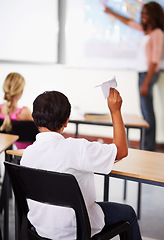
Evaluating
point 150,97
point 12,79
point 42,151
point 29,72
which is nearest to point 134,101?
point 150,97

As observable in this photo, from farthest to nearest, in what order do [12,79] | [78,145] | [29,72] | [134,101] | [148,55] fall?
[29,72] < [134,101] < [148,55] < [12,79] < [78,145]

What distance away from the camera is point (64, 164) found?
67.6 inches

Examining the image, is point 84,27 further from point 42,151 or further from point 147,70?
point 42,151

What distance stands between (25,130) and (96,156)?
156 centimetres

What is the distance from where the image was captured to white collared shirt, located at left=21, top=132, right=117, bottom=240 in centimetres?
171

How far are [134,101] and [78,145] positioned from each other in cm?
411

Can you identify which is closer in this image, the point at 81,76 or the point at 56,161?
the point at 56,161

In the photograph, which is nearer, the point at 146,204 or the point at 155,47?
the point at 146,204

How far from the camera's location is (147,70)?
17.6ft

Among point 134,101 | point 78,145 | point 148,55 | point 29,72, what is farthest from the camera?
point 29,72

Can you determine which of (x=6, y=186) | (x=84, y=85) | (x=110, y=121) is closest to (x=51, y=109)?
(x=6, y=186)

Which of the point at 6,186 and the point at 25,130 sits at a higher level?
the point at 25,130

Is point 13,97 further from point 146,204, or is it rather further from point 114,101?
point 114,101

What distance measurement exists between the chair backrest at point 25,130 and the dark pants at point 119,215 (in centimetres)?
A: 127
